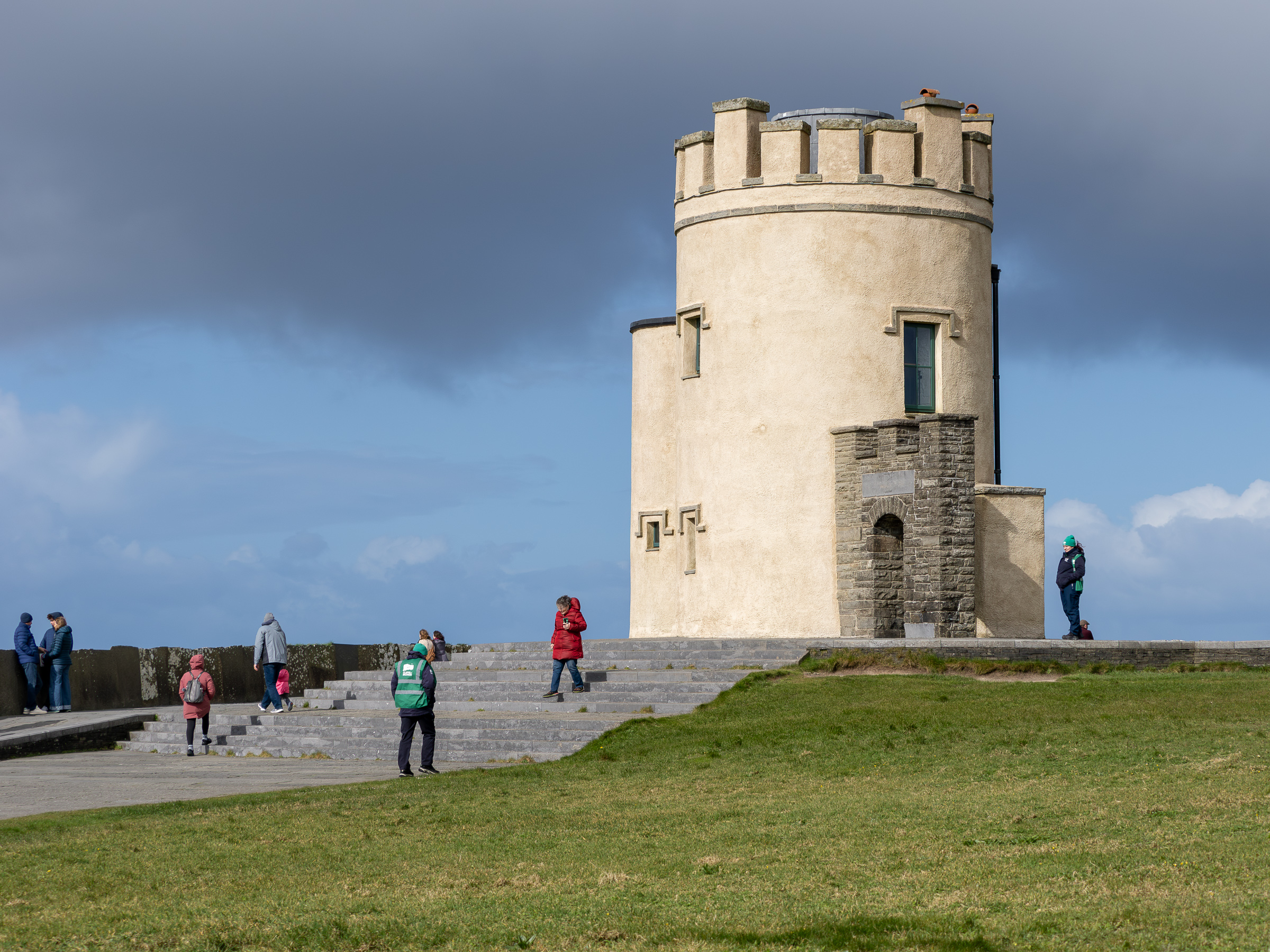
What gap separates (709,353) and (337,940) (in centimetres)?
2203

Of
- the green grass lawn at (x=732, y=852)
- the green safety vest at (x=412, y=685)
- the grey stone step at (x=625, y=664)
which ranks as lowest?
the green grass lawn at (x=732, y=852)

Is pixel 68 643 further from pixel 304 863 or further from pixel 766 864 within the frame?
pixel 766 864

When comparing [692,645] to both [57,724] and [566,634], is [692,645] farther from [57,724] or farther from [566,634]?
[57,724]

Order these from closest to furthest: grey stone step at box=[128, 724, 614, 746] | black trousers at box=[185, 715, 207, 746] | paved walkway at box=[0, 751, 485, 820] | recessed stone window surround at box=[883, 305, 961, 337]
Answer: paved walkway at box=[0, 751, 485, 820] → grey stone step at box=[128, 724, 614, 746] → black trousers at box=[185, 715, 207, 746] → recessed stone window surround at box=[883, 305, 961, 337]

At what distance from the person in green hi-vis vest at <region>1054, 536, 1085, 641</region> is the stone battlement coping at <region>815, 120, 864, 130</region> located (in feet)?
28.9

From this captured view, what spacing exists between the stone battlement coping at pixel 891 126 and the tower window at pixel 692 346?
16.2ft

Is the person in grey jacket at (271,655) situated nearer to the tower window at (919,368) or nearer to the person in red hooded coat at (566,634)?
the person in red hooded coat at (566,634)

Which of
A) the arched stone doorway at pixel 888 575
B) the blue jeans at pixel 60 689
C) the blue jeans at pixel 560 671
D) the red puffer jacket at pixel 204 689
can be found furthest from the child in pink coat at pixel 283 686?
the arched stone doorway at pixel 888 575

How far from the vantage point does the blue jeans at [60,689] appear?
2677 centimetres

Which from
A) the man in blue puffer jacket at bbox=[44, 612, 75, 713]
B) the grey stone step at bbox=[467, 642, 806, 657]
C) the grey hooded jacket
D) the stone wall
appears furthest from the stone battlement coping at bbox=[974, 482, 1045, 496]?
the man in blue puffer jacket at bbox=[44, 612, 75, 713]

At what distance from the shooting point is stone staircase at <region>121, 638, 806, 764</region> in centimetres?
1992

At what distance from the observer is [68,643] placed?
26.6m

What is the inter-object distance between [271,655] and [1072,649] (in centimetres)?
1323

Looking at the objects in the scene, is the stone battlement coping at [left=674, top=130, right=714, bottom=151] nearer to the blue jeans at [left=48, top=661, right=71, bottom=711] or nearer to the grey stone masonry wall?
the grey stone masonry wall
